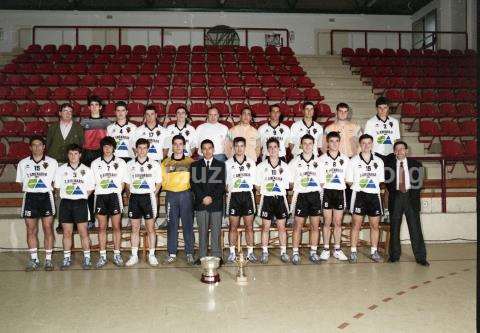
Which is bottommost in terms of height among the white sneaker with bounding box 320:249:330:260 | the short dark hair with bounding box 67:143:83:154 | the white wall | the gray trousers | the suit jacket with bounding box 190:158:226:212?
the white sneaker with bounding box 320:249:330:260

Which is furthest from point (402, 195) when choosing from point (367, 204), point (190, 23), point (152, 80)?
point (190, 23)

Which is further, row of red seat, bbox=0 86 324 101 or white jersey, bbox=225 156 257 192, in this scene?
row of red seat, bbox=0 86 324 101

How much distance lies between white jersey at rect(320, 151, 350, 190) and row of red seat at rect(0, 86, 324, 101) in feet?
14.6

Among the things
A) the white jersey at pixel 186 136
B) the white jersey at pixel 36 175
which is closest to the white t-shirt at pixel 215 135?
the white jersey at pixel 186 136

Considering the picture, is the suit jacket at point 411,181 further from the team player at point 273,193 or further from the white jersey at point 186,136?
the white jersey at point 186,136

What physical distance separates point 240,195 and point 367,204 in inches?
65.2

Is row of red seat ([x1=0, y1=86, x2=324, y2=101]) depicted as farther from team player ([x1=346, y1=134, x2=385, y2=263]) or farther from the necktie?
the necktie

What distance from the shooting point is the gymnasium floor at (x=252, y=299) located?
3.68 metres

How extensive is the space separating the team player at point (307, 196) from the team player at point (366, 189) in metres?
0.45

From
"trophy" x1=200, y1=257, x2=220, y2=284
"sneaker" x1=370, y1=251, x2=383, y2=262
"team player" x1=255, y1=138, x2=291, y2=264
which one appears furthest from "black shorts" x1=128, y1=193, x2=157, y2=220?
"sneaker" x1=370, y1=251, x2=383, y2=262

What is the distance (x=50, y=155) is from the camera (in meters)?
6.16

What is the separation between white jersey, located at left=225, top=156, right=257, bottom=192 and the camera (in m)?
5.93

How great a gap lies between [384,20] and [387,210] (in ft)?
39.1

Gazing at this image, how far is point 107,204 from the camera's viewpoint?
5.75m
